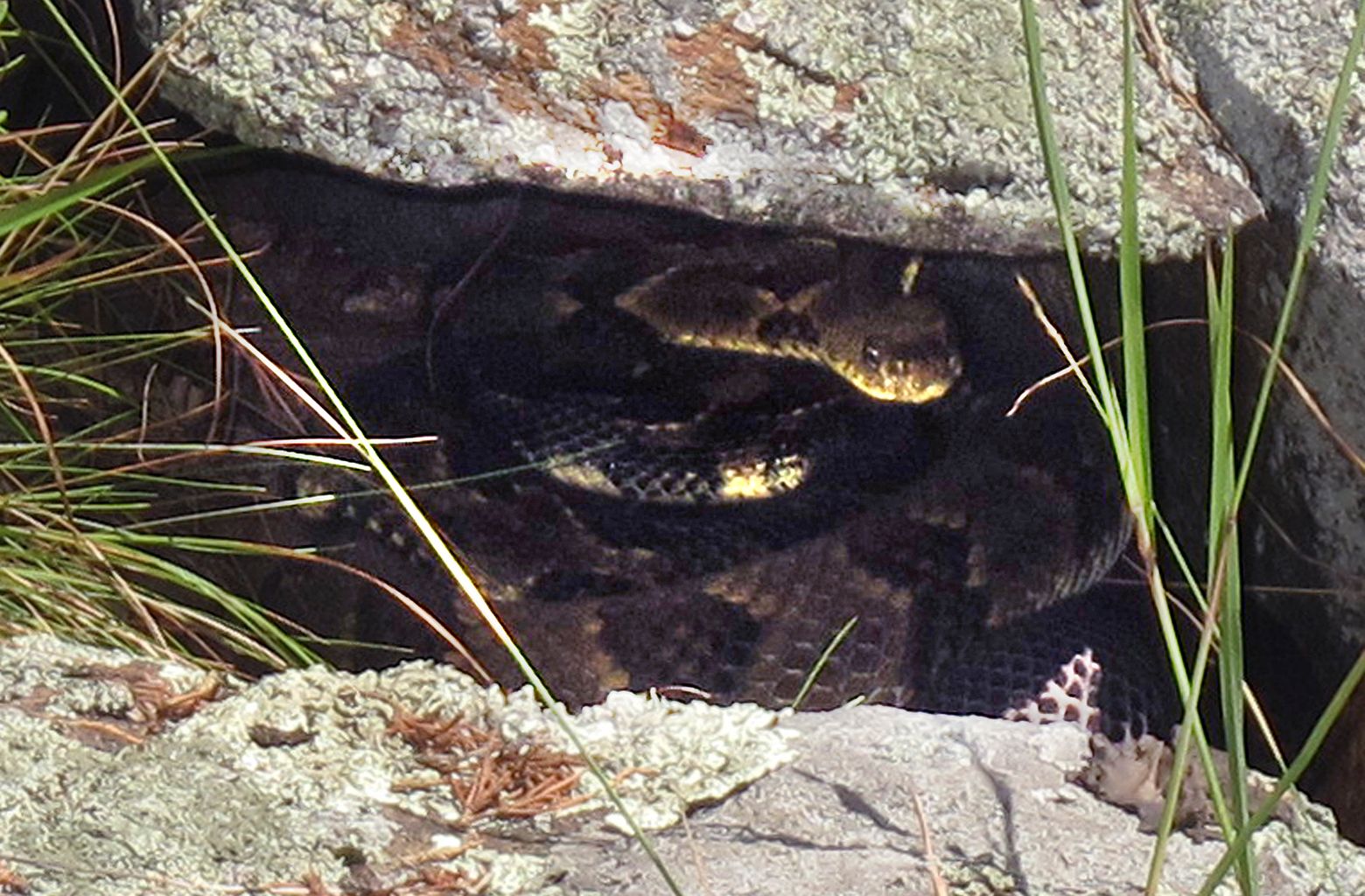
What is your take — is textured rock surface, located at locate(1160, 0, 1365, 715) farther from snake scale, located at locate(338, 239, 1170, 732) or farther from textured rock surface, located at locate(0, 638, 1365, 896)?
textured rock surface, located at locate(0, 638, 1365, 896)

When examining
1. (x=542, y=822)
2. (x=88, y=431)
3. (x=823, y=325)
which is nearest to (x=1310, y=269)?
(x=823, y=325)

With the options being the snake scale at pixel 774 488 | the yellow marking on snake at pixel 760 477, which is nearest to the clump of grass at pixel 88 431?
the snake scale at pixel 774 488

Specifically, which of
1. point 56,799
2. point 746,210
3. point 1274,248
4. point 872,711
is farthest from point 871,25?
point 56,799

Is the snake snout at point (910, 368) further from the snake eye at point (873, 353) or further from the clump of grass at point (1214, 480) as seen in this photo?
the clump of grass at point (1214, 480)

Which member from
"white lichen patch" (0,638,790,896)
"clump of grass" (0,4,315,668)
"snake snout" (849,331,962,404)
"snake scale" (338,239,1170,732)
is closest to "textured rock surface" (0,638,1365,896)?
"white lichen patch" (0,638,790,896)

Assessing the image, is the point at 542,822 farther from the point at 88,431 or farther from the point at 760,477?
the point at 760,477
